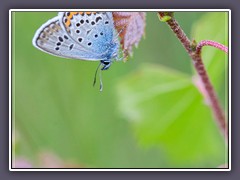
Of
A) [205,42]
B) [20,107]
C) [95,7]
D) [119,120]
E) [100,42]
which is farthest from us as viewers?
[119,120]

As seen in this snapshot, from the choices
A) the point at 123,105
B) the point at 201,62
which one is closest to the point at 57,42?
the point at 201,62

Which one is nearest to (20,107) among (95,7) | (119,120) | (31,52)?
(31,52)

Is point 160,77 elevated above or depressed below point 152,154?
above

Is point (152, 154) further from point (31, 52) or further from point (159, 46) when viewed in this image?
point (31, 52)

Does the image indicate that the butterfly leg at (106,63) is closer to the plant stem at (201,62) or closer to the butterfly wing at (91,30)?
the butterfly wing at (91,30)

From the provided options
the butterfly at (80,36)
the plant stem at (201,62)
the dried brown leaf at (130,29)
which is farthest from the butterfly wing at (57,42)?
the plant stem at (201,62)

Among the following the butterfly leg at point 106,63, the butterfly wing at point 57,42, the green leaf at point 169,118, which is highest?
the butterfly wing at point 57,42

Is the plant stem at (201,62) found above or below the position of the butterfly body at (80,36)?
below

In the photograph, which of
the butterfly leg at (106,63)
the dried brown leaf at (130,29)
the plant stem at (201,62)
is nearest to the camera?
the plant stem at (201,62)
